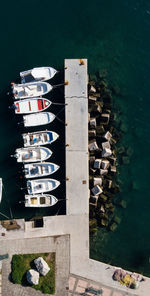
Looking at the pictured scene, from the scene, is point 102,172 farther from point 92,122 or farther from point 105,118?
point 105,118

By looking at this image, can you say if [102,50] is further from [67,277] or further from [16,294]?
[16,294]

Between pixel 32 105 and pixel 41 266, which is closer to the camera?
pixel 41 266

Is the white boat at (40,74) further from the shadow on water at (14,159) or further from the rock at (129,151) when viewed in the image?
the rock at (129,151)

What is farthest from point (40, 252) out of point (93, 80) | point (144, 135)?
point (93, 80)

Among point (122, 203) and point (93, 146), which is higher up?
point (93, 146)

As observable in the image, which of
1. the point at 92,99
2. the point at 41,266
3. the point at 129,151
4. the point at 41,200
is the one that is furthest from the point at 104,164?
the point at 41,266

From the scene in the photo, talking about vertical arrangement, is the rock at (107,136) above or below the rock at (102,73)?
below

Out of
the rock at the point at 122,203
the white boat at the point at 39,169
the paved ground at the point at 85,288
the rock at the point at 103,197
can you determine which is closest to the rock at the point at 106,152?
the rock at the point at 103,197
